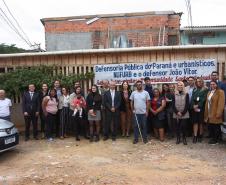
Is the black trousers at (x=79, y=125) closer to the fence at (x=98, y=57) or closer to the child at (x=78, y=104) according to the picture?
the child at (x=78, y=104)

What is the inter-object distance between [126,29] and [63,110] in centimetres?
1239

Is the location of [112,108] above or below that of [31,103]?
below

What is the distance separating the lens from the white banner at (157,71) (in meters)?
11.9

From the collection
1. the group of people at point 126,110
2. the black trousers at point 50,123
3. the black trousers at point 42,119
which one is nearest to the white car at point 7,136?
the group of people at point 126,110

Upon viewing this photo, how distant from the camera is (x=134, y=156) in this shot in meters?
9.32

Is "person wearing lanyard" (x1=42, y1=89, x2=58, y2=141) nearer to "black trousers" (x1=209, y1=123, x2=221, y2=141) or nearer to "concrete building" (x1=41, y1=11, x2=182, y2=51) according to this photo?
"black trousers" (x1=209, y1=123, x2=221, y2=141)

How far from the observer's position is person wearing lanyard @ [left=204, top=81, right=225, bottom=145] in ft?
33.1

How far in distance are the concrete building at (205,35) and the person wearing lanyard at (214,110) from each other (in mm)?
14505

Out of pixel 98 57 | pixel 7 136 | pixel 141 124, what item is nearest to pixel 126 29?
pixel 98 57

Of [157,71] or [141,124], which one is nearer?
[141,124]

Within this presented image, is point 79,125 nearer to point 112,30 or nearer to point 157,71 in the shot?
point 157,71

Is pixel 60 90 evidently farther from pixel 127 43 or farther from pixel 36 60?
pixel 127 43

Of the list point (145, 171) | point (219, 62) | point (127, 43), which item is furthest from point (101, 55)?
point (127, 43)

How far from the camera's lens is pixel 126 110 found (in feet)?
38.0
